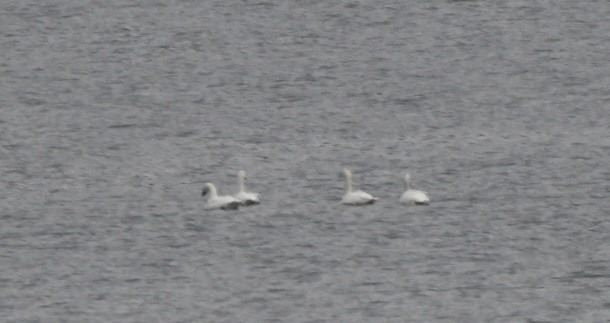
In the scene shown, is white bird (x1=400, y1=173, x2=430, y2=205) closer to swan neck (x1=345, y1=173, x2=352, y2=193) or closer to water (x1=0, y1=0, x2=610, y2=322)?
water (x1=0, y1=0, x2=610, y2=322)

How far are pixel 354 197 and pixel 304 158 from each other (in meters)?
4.51

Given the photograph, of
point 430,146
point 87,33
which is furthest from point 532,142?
point 87,33

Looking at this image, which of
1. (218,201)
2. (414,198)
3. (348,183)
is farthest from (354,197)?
(218,201)

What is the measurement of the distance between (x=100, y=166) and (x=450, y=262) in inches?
340

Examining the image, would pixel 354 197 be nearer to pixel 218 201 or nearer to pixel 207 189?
pixel 218 201

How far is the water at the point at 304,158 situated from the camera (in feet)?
78.4

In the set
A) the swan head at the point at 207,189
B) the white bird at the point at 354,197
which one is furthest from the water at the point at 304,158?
the swan head at the point at 207,189

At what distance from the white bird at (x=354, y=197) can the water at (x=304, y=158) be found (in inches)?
4.4

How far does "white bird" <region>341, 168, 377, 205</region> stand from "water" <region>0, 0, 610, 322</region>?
11cm

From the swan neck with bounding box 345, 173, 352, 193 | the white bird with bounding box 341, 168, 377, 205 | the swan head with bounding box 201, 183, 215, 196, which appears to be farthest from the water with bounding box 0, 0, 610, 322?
the swan neck with bounding box 345, 173, 352, 193

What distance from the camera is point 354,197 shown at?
28094mm

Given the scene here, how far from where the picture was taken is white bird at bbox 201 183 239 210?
2797 centimetres

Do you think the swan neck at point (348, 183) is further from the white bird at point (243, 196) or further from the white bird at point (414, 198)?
the white bird at point (243, 196)

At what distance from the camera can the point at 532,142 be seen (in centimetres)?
3362
